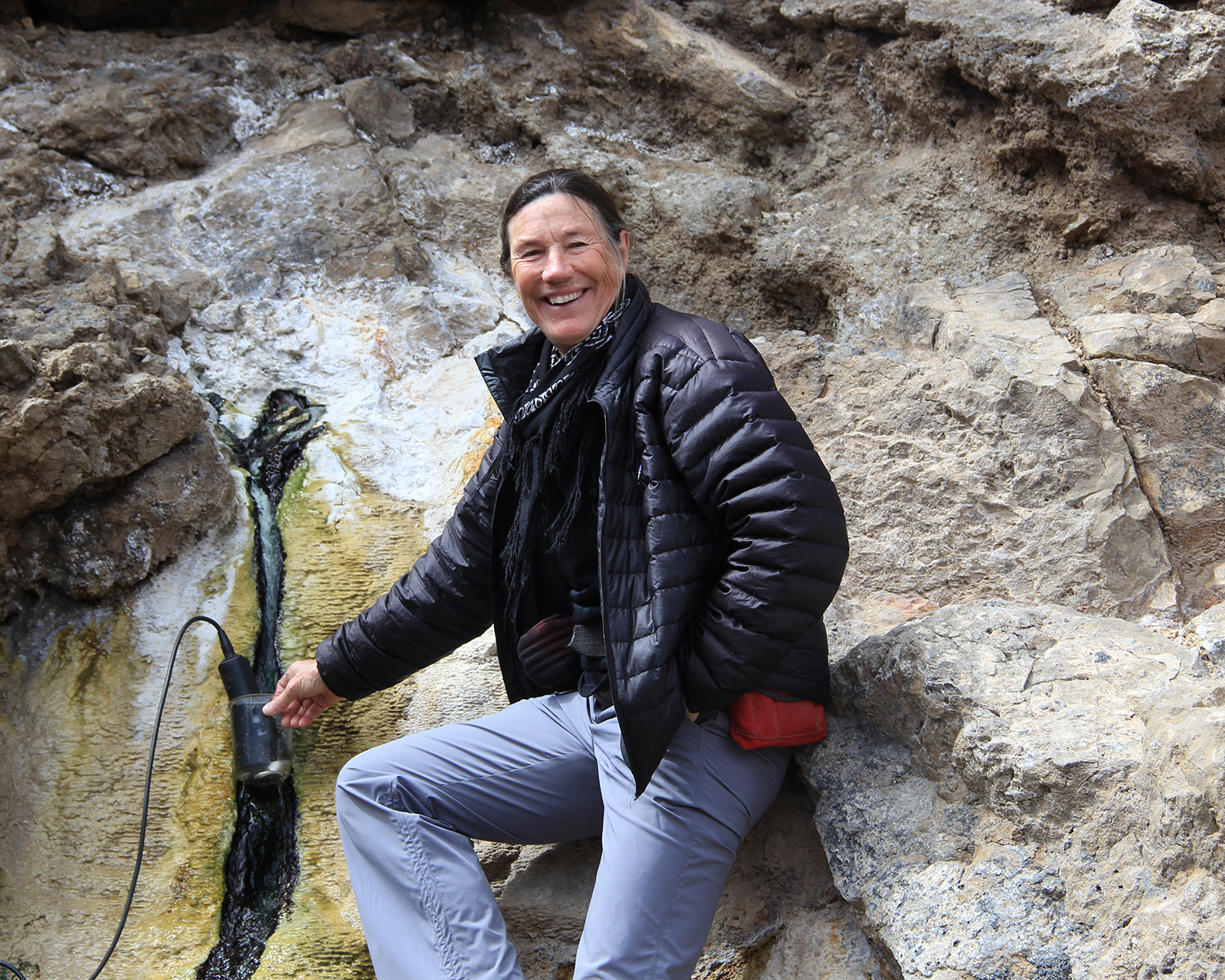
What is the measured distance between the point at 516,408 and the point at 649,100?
2508mm

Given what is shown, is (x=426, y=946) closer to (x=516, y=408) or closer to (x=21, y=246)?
→ (x=516, y=408)

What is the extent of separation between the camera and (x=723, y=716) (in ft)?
6.25

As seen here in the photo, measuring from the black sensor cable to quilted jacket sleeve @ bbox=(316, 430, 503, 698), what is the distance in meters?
0.43

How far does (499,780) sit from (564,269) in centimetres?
106

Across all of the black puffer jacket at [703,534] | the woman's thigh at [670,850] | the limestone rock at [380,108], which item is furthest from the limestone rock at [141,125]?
the woman's thigh at [670,850]

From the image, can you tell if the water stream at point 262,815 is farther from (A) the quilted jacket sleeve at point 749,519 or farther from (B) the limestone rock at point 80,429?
(A) the quilted jacket sleeve at point 749,519

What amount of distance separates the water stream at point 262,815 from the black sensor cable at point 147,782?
0.44 ft

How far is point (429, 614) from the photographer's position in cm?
230

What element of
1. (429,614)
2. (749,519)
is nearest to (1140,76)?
(749,519)

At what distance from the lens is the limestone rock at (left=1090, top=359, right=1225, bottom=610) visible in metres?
2.56

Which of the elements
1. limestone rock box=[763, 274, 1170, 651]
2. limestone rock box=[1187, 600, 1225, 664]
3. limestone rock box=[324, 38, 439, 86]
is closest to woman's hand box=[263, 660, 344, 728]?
limestone rock box=[763, 274, 1170, 651]

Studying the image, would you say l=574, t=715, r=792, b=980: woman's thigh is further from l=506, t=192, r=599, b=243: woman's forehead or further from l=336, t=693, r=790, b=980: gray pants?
l=506, t=192, r=599, b=243: woman's forehead

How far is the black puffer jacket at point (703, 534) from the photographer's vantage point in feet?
5.72

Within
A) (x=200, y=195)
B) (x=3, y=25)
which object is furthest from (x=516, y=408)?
(x=3, y=25)
